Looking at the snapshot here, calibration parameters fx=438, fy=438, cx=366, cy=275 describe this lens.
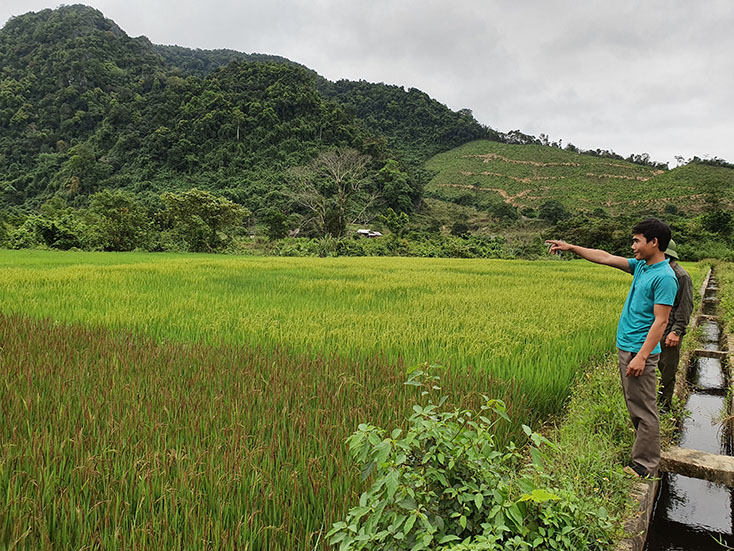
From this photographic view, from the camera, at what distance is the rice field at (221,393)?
1.51 meters

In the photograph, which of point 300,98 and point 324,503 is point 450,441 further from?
point 300,98

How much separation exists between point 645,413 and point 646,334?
40 cm

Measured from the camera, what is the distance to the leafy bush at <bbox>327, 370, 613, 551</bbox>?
3.95 feet

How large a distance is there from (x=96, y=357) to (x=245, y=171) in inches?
1678

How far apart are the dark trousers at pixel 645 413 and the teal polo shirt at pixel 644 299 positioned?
8 cm

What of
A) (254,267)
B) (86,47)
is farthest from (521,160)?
(86,47)

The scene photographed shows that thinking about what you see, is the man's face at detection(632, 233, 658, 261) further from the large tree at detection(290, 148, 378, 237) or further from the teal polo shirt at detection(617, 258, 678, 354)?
the large tree at detection(290, 148, 378, 237)

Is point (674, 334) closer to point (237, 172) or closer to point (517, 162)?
point (237, 172)

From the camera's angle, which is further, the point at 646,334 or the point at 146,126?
the point at 146,126

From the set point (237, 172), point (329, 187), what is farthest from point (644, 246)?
point (237, 172)

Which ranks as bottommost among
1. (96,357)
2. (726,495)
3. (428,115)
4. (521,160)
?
(726,495)

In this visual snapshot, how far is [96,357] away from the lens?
3389 millimetres

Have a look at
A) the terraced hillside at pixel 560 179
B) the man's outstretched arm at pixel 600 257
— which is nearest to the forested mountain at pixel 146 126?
the terraced hillside at pixel 560 179

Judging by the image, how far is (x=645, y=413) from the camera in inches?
88.4
